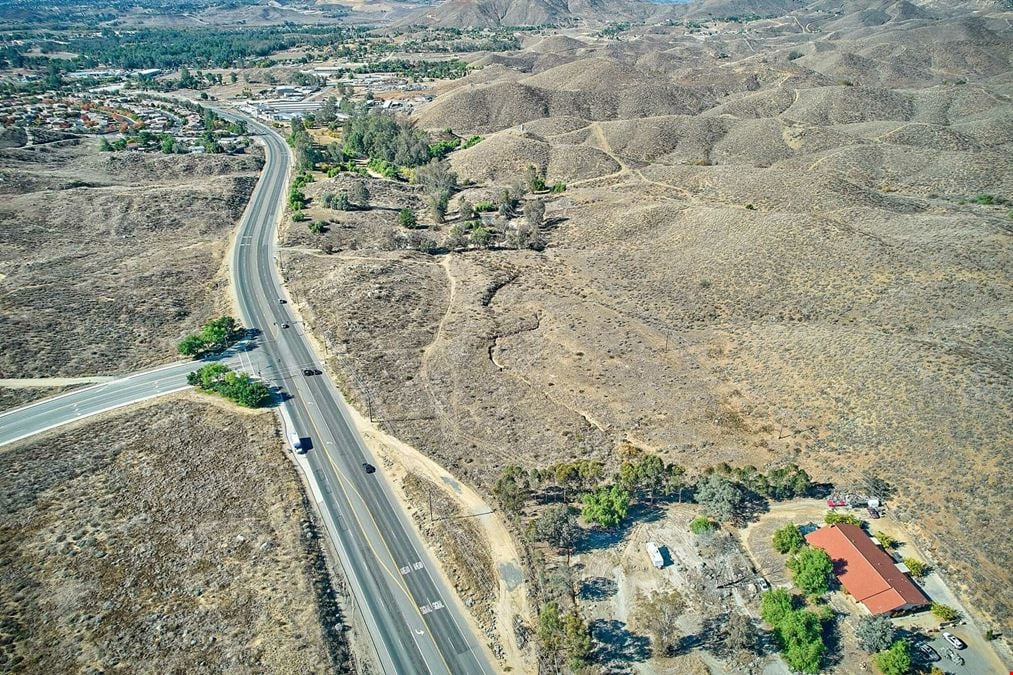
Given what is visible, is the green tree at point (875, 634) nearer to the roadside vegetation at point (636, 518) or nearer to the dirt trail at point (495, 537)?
the roadside vegetation at point (636, 518)

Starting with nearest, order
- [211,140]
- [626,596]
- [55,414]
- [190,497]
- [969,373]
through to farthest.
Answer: [626,596], [190,497], [969,373], [55,414], [211,140]

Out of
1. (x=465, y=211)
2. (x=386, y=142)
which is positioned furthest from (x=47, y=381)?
(x=386, y=142)

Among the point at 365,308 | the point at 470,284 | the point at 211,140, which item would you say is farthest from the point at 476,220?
the point at 211,140

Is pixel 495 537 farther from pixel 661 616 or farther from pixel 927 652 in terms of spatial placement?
pixel 927 652

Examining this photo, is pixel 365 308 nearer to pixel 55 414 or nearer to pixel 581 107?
pixel 55 414

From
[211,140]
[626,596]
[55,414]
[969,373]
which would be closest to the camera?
[626,596]

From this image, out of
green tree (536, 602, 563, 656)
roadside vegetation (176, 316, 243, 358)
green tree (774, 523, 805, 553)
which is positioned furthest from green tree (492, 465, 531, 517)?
roadside vegetation (176, 316, 243, 358)
